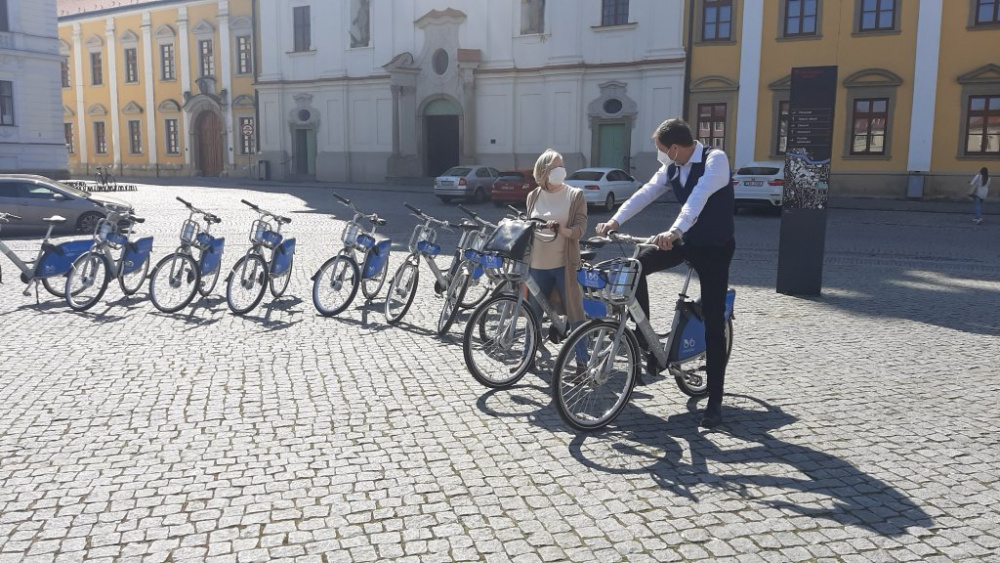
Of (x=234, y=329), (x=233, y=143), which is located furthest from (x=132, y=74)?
(x=234, y=329)

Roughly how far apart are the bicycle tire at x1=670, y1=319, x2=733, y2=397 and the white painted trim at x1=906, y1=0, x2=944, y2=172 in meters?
25.5

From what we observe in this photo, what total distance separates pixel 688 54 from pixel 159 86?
3223 cm

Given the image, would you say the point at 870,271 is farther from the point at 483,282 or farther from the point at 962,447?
the point at 962,447

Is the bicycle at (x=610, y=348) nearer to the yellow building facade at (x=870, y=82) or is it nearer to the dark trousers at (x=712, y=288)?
the dark trousers at (x=712, y=288)

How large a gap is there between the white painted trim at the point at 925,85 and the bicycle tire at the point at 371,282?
79.4ft

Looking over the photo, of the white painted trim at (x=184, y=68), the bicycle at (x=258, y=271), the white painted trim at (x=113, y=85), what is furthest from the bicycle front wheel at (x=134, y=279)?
the white painted trim at (x=113, y=85)

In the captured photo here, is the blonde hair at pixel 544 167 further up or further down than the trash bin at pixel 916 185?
further up

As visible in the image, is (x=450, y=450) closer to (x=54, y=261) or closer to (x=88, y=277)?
(x=88, y=277)

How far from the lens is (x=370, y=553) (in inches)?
151

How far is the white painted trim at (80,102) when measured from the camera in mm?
53594

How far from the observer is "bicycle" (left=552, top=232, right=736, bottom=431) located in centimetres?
540

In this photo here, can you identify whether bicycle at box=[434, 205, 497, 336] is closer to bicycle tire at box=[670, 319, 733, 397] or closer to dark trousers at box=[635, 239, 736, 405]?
bicycle tire at box=[670, 319, 733, 397]

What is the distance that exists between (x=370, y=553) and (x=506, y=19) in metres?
34.8

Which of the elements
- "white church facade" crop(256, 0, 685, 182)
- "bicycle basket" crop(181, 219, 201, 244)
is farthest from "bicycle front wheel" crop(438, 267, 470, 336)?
"white church facade" crop(256, 0, 685, 182)
